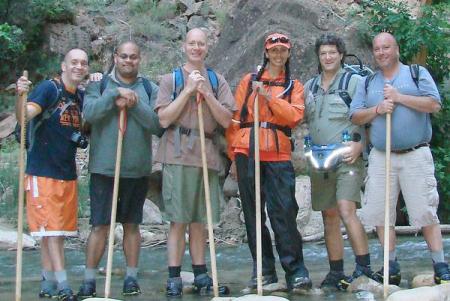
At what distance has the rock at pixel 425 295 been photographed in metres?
4.93

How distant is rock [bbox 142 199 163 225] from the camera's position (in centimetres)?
1059

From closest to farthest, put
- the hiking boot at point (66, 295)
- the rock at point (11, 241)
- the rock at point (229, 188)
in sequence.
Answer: the hiking boot at point (66, 295) → the rock at point (11, 241) → the rock at point (229, 188)

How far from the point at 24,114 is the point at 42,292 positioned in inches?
51.8

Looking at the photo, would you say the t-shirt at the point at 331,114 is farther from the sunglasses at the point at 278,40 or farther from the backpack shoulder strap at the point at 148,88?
the backpack shoulder strap at the point at 148,88

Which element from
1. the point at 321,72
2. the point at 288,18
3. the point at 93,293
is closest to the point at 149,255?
the point at 93,293

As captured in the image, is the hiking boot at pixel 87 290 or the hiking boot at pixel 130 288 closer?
the hiking boot at pixel 87 290

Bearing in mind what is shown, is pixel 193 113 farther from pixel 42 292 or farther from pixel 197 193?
pixel 42 292

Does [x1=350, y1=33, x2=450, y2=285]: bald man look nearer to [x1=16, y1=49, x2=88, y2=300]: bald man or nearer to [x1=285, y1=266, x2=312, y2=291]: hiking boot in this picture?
[x1=285, y1=266, x2=312, y2=291]: hiking boot

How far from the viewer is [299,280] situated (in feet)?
19.0

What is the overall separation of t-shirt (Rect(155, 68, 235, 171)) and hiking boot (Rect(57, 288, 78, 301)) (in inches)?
45.1

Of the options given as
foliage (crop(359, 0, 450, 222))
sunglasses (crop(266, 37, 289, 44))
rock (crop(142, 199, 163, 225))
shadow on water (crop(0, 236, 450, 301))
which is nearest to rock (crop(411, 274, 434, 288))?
shadow on water (crop(0, 236, 450, 301))

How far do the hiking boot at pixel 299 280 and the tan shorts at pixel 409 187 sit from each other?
613 mm

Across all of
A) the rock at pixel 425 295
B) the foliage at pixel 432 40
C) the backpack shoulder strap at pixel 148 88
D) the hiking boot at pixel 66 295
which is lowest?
the hiking boot at pixel 66 295

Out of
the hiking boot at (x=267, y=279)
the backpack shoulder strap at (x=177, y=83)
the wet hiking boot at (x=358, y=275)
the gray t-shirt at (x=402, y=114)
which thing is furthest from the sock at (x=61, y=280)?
the gray t-shirt at (x=402, y=114)
